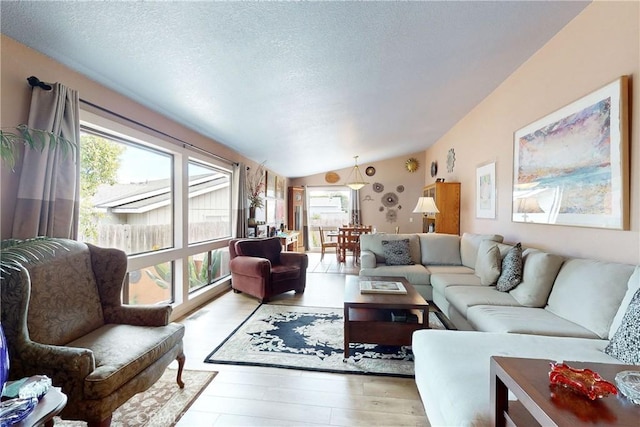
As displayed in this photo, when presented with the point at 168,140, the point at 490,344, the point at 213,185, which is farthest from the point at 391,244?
the point at 168,140

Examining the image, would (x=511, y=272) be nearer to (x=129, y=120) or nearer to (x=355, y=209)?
(x=129, y=120)

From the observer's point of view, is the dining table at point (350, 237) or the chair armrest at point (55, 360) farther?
the dining table at point (350, 237)

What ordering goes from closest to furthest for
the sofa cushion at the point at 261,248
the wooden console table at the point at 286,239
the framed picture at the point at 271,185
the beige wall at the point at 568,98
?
the beige wall at the point at 568,98
the sofa cushion at the point at 261,248
the wooden console table at the point at 286,239
the framed picture at the point at 271,185

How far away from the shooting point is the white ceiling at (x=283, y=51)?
5.03 feet

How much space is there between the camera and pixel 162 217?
3180 mm

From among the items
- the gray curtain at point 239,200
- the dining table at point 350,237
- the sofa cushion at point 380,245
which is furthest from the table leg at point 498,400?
the dining table at point 350,237

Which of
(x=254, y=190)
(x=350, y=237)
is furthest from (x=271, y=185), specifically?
(x=350, y=237)

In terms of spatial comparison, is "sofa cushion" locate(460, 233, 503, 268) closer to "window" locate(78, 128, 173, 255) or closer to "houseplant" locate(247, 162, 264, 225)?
"houseplant" locate(247, 162, 264, 225)

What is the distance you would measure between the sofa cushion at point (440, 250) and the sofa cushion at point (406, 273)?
36 centimetres

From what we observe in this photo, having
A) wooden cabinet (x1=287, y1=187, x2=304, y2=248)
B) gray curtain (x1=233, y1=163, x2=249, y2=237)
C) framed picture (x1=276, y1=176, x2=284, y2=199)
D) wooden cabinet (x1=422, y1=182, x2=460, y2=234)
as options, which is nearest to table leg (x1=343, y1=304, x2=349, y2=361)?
gray curtain (x1=233, y1=163, x2=249, y2=237)

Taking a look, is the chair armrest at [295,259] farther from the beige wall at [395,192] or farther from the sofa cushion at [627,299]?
the beige wall at [395,192]

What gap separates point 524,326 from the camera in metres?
1.76

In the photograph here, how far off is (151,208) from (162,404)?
2028 millimetres

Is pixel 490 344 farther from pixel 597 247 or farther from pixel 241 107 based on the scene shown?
pixel 241 107
